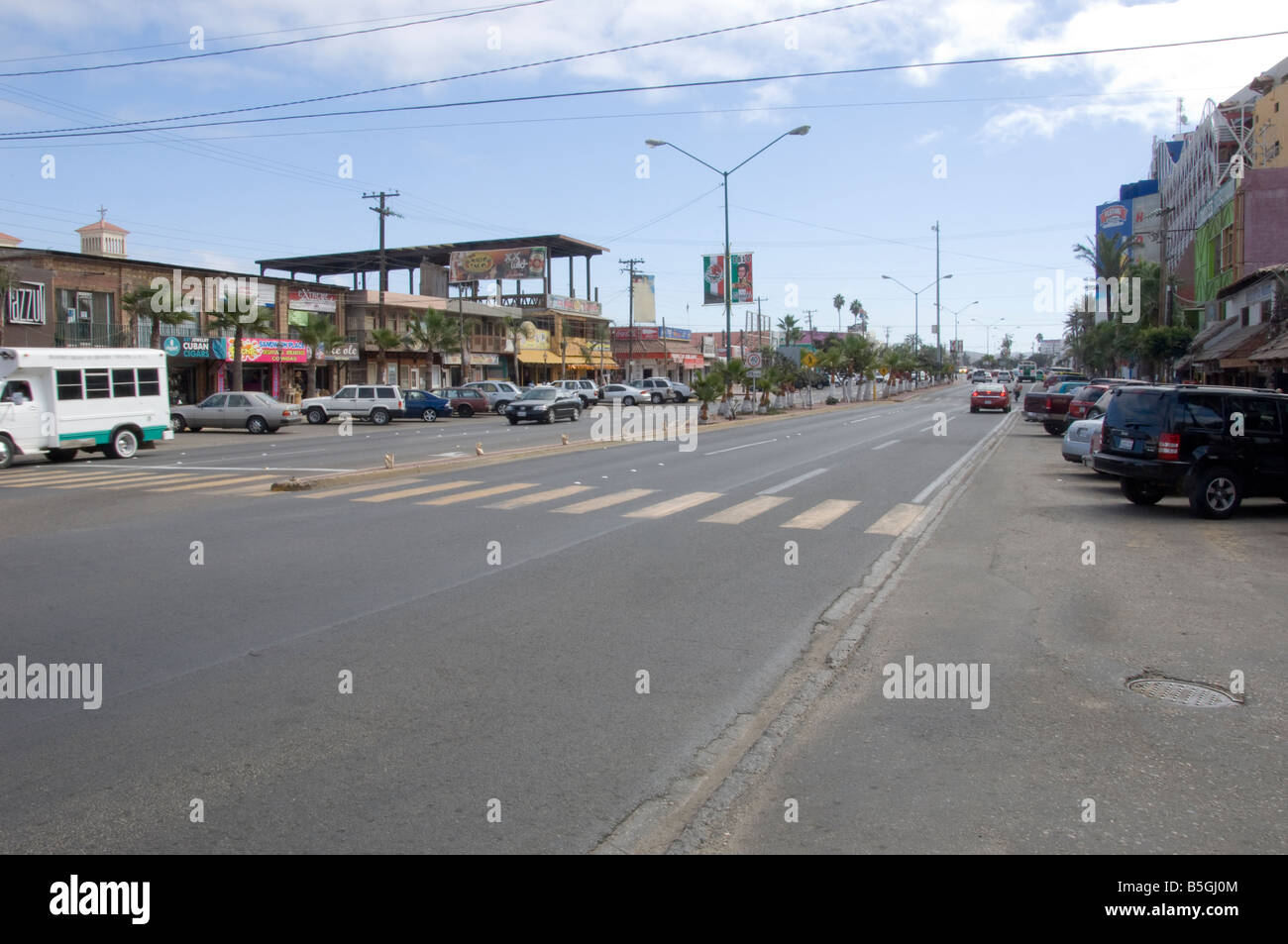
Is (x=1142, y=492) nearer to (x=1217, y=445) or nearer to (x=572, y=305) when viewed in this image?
(x=1217, y=445)

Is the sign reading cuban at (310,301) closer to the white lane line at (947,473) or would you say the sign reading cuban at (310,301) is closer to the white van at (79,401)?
the white van at (79,401)

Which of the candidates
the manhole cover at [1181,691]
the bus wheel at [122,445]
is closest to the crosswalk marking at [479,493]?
the manhole cover at [1181,691]

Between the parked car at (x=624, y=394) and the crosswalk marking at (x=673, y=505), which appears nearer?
the crosswalk marking at (x=673, y=505)

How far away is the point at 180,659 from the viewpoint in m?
6.94

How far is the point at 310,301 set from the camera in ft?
183

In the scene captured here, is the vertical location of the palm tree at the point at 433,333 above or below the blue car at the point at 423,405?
above

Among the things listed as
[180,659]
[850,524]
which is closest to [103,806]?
[180,659]

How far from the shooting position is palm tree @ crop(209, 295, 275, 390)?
148 feet

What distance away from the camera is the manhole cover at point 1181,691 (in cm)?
611

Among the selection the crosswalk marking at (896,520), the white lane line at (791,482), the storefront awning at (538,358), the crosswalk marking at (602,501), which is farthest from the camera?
the storefront awning at (538,358)

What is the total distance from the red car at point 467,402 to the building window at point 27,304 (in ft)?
58.8
